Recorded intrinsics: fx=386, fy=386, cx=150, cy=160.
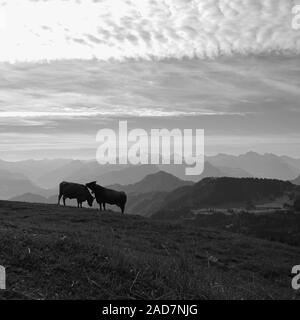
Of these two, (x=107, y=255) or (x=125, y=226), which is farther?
(x=125, y=226)

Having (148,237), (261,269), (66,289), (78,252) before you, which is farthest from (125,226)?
(66,289)

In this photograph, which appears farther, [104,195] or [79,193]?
[79,193]

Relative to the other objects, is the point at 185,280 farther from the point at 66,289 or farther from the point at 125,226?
the point at 125,226

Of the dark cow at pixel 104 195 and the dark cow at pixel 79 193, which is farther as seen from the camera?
the dark cow at pixel 79 193

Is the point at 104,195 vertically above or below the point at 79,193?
above

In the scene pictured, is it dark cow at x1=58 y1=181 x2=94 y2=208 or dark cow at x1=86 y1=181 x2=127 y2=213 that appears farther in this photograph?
dark cow at x1=58 y1=181 x2=94 y2=208

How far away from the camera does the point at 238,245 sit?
30.1 m

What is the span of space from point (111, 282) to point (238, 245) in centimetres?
2333

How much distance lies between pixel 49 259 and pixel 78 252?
40.7 inches
